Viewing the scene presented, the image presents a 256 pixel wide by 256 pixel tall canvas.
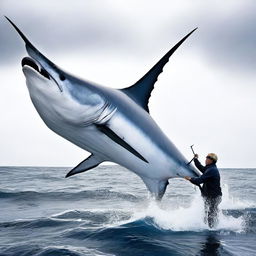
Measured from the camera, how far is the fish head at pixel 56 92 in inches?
181

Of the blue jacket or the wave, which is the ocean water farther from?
the wave

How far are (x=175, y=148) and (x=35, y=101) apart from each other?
2452mm

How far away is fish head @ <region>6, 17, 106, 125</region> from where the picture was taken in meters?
4.61

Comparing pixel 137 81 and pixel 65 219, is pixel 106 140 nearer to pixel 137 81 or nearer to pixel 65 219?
pixel 137 81

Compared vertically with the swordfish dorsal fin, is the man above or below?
below

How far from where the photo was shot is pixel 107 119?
529 cm

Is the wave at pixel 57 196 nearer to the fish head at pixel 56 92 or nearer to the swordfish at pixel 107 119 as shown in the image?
the swordfish at pixel 107 119

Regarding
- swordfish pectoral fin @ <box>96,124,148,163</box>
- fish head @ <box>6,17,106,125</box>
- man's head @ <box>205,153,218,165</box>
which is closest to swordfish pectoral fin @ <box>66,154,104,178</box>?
swordfish pectoral fin @ <box>96,124,148,163</box>

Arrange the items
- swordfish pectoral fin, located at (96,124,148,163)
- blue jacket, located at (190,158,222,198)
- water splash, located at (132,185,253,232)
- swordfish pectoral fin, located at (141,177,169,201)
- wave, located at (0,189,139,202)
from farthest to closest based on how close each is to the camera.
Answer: wave, located at (0,189,139,202) < water splash, located at (132,185,253,232) < blue jacket, located at (190,158,222,198) < swordfish pectoral fin, located at (141,177,169,201) < swordfish pectoral fin, located at (96,124,148,163)

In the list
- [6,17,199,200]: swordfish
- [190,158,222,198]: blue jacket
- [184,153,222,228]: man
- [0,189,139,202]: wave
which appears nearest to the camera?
[6,17,199,200]: swordfish

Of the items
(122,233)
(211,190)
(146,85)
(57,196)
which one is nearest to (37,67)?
(146,85)

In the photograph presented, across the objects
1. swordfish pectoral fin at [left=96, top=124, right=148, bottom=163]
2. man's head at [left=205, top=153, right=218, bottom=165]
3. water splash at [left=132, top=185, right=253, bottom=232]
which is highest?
man's head at [left=205, top=153, right=218, bottom=165]

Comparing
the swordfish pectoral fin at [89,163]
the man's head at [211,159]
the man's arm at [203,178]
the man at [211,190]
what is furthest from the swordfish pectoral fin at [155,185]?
the man's head at [211,159]

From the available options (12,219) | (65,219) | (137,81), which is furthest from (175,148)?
(12,219)
